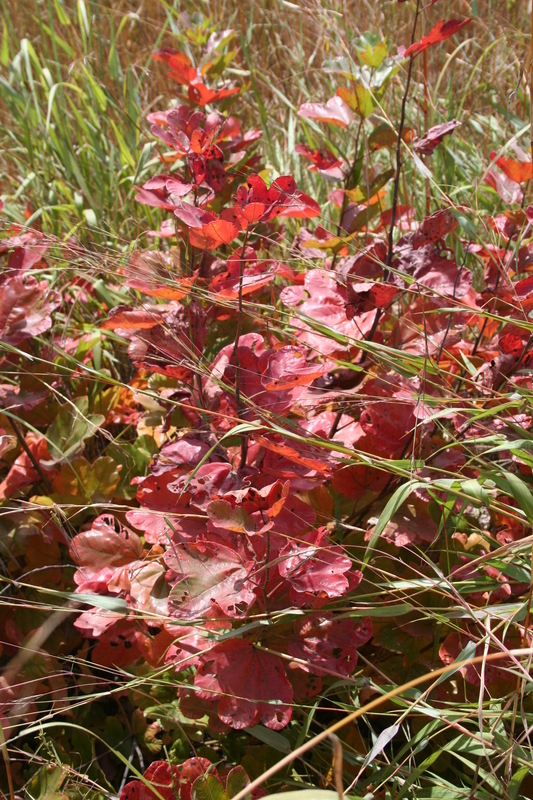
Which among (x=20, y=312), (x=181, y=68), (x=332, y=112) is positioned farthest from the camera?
(x=181, y=68)

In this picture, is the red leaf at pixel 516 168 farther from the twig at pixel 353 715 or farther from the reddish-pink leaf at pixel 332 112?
the twig at pixel 353 715

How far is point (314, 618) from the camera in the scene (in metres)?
0.94

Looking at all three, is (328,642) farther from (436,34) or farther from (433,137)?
(436,34)

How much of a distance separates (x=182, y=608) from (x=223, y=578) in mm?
63

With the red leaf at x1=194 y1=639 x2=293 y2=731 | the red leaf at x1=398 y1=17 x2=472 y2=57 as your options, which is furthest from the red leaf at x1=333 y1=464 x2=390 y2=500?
the red leaf at x1=398 y1=17 x2=472 y2=57

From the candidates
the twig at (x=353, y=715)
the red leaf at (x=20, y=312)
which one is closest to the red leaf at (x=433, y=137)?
the red leaf at (x=20, y=312)

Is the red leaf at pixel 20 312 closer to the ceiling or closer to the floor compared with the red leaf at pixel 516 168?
closer to the floor

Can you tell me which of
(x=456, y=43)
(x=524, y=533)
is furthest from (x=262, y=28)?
(x=524, y=533)

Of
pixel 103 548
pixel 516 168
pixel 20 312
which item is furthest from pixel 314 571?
pixel 516 168

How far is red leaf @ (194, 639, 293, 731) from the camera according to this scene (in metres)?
0.85

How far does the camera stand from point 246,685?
884 mm

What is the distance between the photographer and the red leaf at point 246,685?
85 centimetres

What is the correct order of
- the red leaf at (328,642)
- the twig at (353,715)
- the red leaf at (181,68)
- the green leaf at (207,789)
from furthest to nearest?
the red leaf at (181,68)
the red leaf at (328,642)
the green leaf at (207,789)
the twig at (353,715)

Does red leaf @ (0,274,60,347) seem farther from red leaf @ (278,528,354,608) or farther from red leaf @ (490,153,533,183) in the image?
red leaf @ (490,153,533,183)
